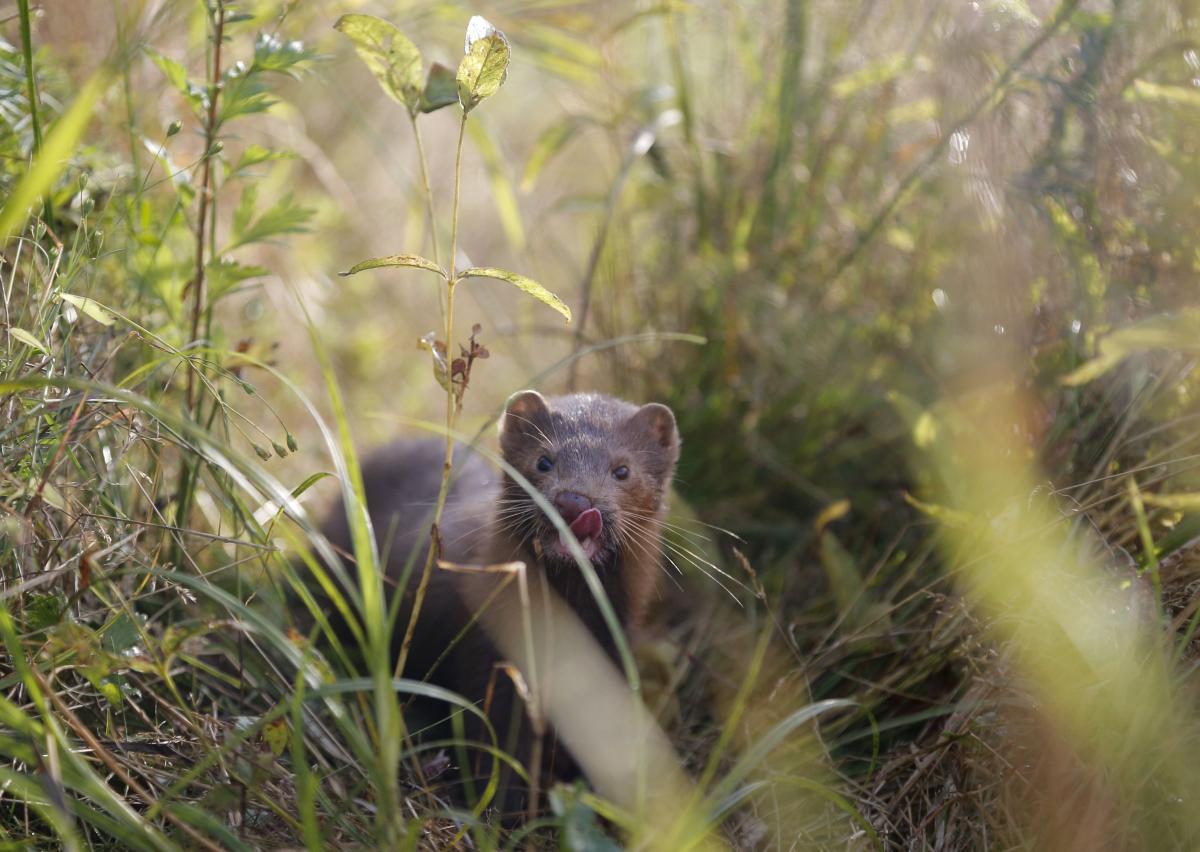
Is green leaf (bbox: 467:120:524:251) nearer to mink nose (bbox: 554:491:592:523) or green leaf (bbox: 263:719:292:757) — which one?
mink nose (bbox: 554:491:592:523)

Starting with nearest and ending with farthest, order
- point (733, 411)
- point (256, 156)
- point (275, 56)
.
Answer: point (275, 56)
point (256, 156)
point (733, 411)

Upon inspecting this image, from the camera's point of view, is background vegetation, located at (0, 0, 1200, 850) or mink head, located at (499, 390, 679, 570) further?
mink head, located at (499, 390, 679, 570)

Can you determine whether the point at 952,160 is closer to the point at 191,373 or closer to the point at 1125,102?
the point at 1125,102

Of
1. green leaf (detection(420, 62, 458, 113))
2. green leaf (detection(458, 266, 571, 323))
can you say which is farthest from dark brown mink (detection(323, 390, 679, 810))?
green leaf (detection(420, 62, 458, 113))

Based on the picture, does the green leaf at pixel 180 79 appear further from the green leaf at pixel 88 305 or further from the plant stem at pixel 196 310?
the green leaf at pixel 88 305

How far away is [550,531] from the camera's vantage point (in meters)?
3.57

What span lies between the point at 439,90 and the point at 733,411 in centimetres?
267

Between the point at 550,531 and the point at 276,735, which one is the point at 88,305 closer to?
the point at 276,735

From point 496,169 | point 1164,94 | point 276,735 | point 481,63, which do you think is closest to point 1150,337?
point 1164,94

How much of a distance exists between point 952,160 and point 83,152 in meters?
3.67

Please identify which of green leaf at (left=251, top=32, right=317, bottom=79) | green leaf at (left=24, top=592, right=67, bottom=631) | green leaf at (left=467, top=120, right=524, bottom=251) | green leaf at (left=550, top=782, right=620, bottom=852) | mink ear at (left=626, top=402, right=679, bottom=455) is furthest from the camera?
green leaf at (left=467, top=120, right=524, bottom=251)

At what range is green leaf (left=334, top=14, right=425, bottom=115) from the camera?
2776 mm

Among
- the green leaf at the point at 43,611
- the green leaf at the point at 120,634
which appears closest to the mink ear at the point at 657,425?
the green leaf at the point at 120,634

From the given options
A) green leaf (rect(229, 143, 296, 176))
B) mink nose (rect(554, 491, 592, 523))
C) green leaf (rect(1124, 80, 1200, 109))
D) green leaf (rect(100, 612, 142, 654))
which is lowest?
mink nose (rect(554, 491, 592, 523))
